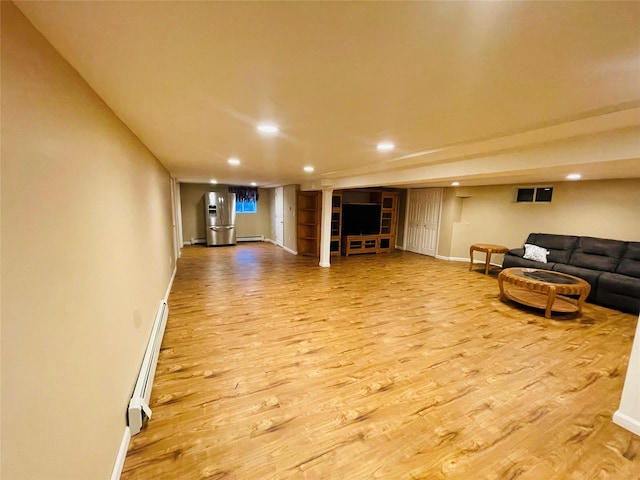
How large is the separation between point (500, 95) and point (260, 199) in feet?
31.2

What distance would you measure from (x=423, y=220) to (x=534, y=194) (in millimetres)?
A: 2859

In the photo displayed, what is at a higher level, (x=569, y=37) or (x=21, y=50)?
(x=569, y=37)

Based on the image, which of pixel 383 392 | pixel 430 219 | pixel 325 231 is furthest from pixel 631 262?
pixel 325 231

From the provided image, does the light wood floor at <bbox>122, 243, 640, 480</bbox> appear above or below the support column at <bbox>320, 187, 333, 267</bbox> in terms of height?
below

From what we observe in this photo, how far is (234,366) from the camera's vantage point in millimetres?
2555

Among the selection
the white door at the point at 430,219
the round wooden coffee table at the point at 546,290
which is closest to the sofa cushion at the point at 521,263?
the round wooden coffee table at the point at 546,290

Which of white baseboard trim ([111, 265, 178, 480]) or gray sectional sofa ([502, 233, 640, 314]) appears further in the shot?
gray sectional sofa ([502, 233, 640, 314])

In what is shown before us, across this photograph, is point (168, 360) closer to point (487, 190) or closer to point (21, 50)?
point (21, 50)

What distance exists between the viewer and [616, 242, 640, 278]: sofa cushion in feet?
13.8

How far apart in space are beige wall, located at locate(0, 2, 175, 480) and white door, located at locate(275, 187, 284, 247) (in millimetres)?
7109

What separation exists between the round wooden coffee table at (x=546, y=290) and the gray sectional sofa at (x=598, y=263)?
0.45 m

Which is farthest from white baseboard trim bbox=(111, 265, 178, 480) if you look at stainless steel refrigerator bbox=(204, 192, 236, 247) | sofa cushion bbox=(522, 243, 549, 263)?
stainless steel refrigerator bbox=(204, 192, 236, 247)

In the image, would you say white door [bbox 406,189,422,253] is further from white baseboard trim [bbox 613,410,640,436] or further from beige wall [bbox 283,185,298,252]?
white baseboard trim [bbox 613,410,640,436]

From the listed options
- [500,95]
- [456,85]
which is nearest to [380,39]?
[456,85]
